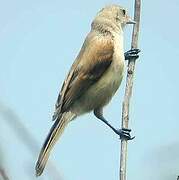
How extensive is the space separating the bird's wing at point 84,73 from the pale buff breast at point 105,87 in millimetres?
43

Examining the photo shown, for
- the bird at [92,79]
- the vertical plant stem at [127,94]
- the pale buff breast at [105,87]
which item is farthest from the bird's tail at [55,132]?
the vertical plant stem at [127,94]

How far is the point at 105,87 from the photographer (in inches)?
166

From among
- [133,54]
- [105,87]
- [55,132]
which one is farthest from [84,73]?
[133,54]

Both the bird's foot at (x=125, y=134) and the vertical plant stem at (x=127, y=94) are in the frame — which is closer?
the vertical plant stem at (x=127, y=94)

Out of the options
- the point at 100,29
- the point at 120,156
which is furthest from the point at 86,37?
the point at 120,156

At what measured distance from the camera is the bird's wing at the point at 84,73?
4172 mm

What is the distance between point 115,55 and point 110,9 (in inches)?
34.7

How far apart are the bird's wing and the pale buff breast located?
0.04m

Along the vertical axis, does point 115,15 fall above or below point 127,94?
above

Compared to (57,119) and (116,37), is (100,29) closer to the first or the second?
(116,37)

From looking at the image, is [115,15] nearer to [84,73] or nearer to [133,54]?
[84,73]

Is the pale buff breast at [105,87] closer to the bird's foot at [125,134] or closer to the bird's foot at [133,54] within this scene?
the bird's foot at [133,54]

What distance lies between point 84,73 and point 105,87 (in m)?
0.22

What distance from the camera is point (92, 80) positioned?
4223 millimetres
